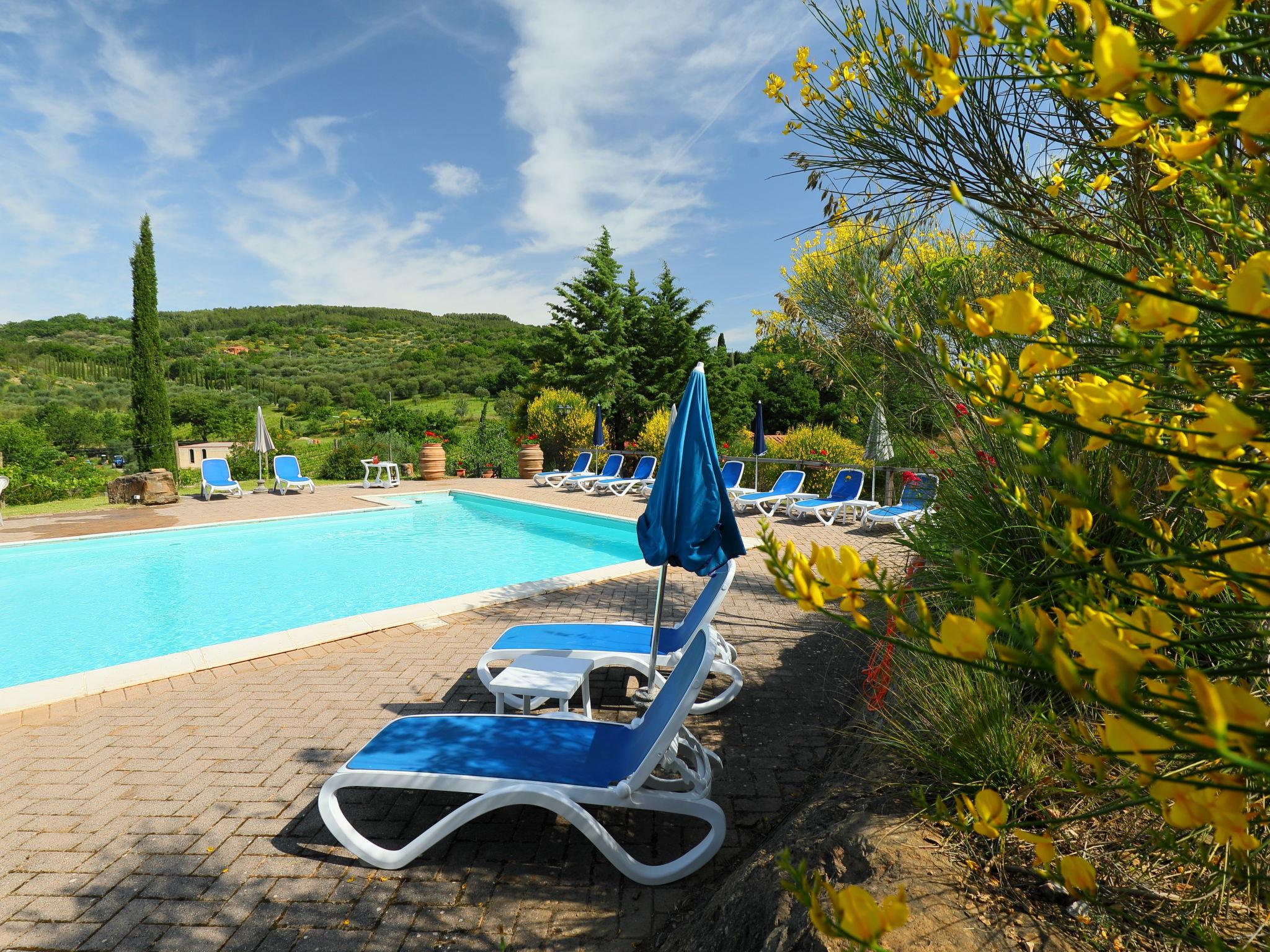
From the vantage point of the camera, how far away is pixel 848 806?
229cm

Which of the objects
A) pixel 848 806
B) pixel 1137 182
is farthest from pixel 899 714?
pixel 1137 182

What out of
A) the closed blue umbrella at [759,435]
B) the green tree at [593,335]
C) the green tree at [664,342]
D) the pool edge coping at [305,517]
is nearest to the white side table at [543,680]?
the pool edge coping at [305,517]

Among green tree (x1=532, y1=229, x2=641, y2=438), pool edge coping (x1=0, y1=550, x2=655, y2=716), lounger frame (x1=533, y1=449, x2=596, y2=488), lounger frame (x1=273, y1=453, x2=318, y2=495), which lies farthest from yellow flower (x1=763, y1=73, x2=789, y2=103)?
green tree (x1=532, y1=229, x2=641, y2=438)

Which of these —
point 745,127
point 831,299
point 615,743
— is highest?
point 745,127

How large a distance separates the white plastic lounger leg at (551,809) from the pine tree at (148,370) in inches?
663

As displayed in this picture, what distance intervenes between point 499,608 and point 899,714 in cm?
404

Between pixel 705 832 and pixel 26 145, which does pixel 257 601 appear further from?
pixel 26 145

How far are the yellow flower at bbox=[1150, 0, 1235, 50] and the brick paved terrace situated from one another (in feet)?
8.53

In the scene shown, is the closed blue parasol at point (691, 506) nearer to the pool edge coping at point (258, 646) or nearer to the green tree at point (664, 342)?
the pool edge coping at point (258, 646)

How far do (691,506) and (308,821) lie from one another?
89.1 inches

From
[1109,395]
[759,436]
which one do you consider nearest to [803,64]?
[1109,395]

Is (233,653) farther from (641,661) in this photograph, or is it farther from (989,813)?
(989,813)

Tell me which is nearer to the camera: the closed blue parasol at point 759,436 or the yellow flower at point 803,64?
the yellow flower at point 803,64

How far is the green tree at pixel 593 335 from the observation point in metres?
22.6
